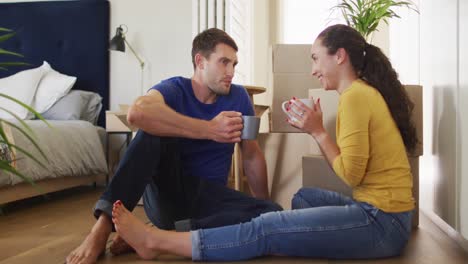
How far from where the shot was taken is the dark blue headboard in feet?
11.4

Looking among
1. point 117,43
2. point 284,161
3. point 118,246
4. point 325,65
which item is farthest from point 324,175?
point 117,43

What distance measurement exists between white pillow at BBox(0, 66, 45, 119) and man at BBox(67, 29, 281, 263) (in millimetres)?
1952

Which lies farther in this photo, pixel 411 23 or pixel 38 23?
pixel 38 23

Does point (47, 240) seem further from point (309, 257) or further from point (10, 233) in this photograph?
point (309, 257)

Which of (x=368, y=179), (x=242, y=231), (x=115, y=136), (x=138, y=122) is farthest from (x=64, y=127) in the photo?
(x=368, y=179)

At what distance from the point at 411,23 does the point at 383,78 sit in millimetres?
1054

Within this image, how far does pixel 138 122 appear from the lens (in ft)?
4.64

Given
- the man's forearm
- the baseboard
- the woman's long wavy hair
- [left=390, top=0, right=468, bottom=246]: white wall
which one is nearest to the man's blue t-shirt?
the man's forearm

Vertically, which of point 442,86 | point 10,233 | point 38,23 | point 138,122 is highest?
point 38,23

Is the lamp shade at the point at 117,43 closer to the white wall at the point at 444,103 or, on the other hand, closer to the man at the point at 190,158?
the man at the point at 190,158

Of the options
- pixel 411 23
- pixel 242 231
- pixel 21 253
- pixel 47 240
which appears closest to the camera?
pixel 242 231

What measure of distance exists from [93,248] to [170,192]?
0.30 meters

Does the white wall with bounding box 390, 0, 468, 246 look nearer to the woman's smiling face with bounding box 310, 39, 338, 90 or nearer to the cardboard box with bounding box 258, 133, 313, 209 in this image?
the woman's smiling face with bounding box 310, 39, 338, 90

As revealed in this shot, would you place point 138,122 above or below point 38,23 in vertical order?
below
